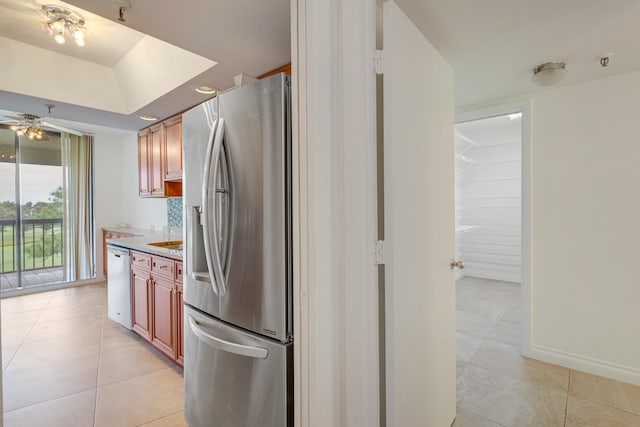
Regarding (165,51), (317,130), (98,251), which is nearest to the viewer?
(317,130)

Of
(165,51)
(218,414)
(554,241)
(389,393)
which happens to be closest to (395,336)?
(389,393)

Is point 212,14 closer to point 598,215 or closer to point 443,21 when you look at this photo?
point 443,21

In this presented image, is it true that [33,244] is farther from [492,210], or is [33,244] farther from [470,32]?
[492,210]

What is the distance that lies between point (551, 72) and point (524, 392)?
2138 mm

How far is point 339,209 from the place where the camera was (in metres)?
1.26

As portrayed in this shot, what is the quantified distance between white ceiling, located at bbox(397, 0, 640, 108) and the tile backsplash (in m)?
3.54

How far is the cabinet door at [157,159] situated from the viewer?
3.69 meters

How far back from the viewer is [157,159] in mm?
3770

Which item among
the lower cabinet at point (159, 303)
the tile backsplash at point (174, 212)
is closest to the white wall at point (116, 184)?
the tile backsplash at point (174, 212)

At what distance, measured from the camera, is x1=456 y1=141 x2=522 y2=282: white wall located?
193 inches

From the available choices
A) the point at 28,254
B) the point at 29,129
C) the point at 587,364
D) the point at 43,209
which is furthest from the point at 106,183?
the point at 587,364

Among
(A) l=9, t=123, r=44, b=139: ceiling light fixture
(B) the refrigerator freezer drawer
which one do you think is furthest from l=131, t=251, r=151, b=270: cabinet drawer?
(A) l=9, t=123, r=44, b=139: ceiling light fixture

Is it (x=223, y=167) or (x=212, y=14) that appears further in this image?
(x=212, y=14)

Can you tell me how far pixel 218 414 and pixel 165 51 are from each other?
2764 millimetres
